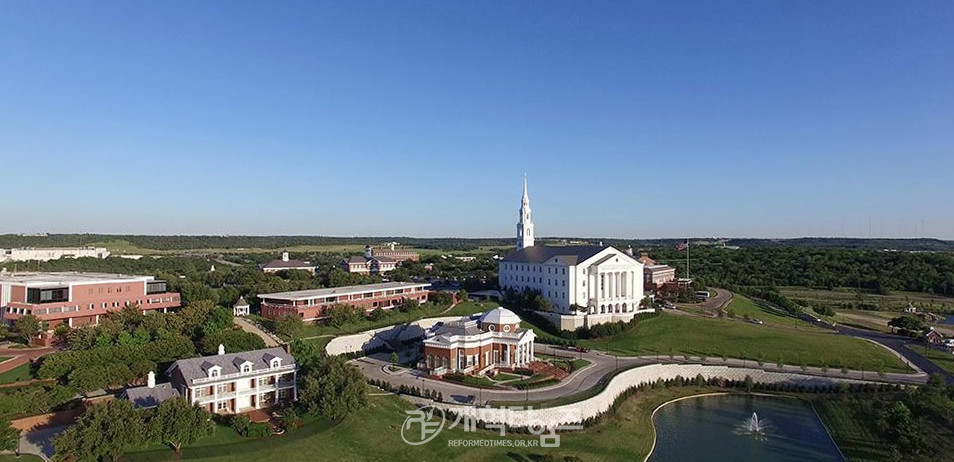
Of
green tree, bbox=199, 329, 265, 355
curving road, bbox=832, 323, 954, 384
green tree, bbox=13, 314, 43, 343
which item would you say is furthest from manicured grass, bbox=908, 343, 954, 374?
green tree, bbox=13, 314, 43, 343

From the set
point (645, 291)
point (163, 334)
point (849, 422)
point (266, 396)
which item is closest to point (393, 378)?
point (266, 396)

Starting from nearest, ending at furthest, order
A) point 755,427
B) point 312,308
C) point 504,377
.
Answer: point 755,427 → point 504,377 → point 312,308

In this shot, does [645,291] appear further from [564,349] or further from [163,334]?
[163,334]

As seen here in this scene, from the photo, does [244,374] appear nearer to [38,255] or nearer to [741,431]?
[741,431]

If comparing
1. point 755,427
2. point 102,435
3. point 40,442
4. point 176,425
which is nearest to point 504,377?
point 755,427

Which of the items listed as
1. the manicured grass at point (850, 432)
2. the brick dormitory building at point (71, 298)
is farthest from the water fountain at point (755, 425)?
the brick dormitory building at point (71, 298)

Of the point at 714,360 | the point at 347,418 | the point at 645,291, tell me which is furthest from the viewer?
the point at 645,291
